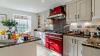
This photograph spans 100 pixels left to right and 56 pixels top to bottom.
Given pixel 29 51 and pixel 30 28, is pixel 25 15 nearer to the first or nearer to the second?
pixel 30 28

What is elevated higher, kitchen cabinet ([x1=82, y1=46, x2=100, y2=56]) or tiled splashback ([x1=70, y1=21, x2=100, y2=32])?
tiled splashback ([x1=70, y1=21, x2=100, y2=32])

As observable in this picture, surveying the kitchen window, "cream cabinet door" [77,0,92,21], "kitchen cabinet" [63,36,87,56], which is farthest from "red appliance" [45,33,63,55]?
the kitchen window

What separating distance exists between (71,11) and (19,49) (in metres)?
2.79

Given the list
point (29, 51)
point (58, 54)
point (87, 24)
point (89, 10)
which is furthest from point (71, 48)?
point (29, 51)

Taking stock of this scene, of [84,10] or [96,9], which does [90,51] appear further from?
[84,10]

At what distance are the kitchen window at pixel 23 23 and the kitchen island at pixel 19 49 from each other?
16.2 feet

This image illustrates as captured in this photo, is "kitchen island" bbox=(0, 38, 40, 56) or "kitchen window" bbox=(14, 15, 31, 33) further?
"kitchen window" bbox=(14, 15, 31, 33)

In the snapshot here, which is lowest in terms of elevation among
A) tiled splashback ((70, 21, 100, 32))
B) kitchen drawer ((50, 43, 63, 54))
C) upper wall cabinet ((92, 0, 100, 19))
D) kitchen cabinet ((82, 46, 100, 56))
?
kitchen drawer ((50, 43, 63, 54))

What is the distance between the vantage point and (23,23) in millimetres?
7406

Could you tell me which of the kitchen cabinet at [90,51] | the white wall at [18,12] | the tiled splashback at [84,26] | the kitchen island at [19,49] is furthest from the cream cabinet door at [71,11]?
the white wall at [18,12]

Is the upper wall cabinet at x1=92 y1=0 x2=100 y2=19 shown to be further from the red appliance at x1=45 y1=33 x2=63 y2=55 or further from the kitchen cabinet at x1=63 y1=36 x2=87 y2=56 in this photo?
the red appliance at x1=45 y1=33 x2=63 y2=55

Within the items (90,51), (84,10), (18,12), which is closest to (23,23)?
(18,12)

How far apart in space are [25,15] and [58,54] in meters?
4.24

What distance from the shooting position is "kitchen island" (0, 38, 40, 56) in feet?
6.04
